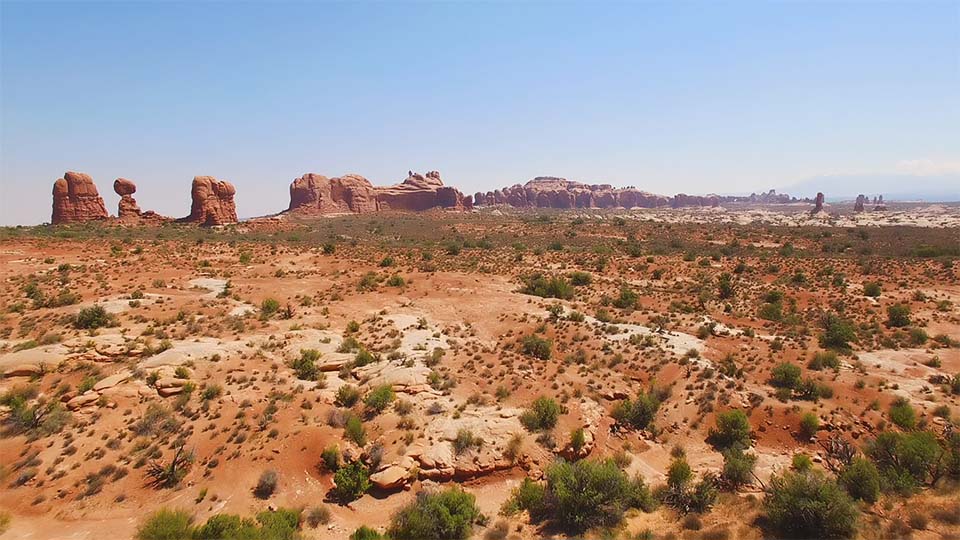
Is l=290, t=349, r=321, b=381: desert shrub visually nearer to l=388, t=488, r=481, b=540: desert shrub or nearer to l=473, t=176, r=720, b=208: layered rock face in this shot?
l=388, t=488, r=481, b=540: desert shrub

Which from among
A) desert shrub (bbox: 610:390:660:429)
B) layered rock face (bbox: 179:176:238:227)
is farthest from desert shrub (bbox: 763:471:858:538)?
layered rock face (bbox: 179:176:238:227)

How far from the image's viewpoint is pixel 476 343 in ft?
63.3

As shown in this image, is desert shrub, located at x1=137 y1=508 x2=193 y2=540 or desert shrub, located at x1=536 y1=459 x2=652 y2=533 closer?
desert shrub, located at x1=137 y1=508 x2=193 y2=540

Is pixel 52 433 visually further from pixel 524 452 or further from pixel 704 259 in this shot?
pixel 704 259

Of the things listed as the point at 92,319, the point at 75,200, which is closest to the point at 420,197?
the point at 75,200

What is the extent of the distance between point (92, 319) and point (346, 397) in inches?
485

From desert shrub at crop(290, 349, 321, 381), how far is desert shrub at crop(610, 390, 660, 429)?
36.0ft

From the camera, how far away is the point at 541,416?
44.6ft

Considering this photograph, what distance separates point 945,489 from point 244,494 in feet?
56.3

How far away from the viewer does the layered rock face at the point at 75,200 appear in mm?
55906

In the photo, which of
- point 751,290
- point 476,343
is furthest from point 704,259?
point 476,343

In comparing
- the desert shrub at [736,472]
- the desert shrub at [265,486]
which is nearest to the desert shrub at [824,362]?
the desert shrub at [736,472]

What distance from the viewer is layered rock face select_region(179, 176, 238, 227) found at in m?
58.2

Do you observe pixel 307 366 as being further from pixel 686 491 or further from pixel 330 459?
pixel 686 491
